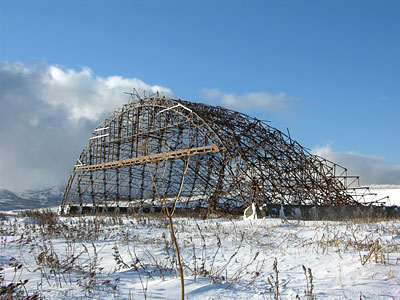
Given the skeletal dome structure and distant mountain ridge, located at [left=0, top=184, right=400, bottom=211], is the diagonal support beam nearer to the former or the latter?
the skeletal dome structure

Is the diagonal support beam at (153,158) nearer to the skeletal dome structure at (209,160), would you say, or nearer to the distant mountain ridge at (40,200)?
the skeletal dome structure at (209,160)

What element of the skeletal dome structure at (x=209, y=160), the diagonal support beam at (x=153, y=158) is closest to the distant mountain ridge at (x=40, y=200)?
the skeletal dome structure at (x=209, y=160)

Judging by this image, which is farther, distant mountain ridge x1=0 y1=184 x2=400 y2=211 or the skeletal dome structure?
distant mountain ridge x1=0 y1=184 x2=400 y2=211

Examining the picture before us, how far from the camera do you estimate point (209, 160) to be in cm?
2544

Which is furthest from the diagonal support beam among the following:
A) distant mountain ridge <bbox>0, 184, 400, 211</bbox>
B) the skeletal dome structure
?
distant mountain ridge <bbox>0, 184, 400, 211</bbox>

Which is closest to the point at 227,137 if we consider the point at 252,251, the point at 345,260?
the point at 252,251

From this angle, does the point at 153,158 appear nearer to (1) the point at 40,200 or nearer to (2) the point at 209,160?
(2) the point at 209,160

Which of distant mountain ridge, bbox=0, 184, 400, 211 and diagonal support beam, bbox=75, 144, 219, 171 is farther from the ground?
diagonal support beam, bbox=75, 144, 219, 171

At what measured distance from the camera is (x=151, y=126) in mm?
23469

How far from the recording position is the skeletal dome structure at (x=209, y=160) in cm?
1823

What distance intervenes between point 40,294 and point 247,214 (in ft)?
40.7

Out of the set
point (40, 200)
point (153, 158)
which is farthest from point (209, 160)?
point (40, 200)

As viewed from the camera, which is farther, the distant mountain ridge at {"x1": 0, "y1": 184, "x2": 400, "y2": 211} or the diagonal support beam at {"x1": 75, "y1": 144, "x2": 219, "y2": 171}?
the distant mountain ridge at {"x1": 0, "y1": 184, "x2": 400, "y2": 211}

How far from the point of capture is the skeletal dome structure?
18.2 meters
